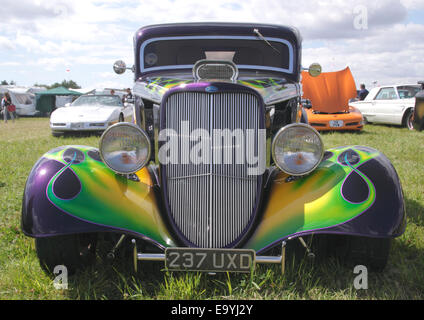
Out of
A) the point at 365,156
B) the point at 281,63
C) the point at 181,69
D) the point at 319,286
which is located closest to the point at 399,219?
the point at 365,156

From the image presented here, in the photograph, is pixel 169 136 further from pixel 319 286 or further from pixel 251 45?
pixel 251 45

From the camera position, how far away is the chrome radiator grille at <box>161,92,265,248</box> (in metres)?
2.28

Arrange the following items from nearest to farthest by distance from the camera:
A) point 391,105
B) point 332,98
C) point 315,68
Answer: point 315,68, point 332,98, point 391,105

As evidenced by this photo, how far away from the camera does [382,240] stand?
2.26 metres

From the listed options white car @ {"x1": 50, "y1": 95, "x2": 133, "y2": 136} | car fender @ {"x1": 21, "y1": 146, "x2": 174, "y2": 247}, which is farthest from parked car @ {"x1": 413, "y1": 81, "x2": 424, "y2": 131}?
white car @ {"x1": 50, "y1": 95, "x2": 133, "y2": 136}

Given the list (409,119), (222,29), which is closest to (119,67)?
(222,29)

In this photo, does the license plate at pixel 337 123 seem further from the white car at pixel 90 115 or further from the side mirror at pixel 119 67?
the side mirror at pixel 119 67

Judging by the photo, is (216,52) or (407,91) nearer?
(216,52)

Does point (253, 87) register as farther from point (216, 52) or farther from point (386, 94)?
point (386, 94)

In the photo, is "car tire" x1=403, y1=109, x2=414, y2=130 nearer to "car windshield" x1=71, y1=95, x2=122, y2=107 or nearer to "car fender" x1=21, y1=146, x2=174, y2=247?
"car windshield" x1=71, y1=95, x2=122, y2=107

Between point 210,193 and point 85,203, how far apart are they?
79cm

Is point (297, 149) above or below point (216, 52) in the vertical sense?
below

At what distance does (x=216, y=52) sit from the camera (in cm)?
368

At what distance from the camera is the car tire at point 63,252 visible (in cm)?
225
